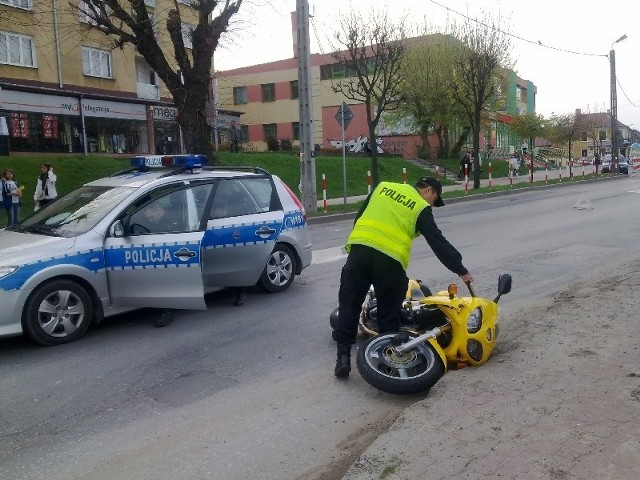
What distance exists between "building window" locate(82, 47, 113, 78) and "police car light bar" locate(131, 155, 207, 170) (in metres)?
26.7

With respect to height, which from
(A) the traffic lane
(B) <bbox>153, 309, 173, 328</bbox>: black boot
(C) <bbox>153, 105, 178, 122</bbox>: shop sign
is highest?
(C) <bbox>153, 105, 178, 122</bbox>: shop sign

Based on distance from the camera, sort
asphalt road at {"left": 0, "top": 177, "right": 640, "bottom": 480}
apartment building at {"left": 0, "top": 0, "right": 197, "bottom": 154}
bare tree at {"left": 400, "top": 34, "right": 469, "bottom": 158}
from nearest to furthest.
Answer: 1. asphalt road at {"left": 0, "top": 177, "right": 640, "bottom": 480}
2. apartment building at {"left": 0, "top": 0, "right": 197, "bottom": 154}
3. bare tree at {"left": 400, "top": 34, "right": 469, "bottom": 158}

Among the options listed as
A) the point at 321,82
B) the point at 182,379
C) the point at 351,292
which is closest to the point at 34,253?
the point at 182,379

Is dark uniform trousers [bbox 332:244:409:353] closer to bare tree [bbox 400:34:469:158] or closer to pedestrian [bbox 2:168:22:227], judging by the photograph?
pedestrian [bbox 2:168:22:227]

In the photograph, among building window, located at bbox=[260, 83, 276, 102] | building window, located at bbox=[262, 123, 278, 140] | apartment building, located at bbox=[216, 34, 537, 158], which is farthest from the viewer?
building window, located at bbox=[262, 123, 278, 140]

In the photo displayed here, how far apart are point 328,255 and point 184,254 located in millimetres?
4859

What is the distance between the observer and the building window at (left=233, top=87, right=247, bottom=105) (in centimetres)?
5975

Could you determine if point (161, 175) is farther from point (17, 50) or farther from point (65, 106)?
point (17, 50)

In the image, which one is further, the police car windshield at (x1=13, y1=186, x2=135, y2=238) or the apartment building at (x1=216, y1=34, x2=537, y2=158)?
the apartment building at (x1=216, y1=34, x2=537, y2=158)

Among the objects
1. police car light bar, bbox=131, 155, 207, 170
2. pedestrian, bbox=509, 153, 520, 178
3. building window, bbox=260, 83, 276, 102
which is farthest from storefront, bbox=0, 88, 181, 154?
building window, bbox=260, 83, 276, 102

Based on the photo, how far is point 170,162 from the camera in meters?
7.50

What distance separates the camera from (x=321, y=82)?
176ft

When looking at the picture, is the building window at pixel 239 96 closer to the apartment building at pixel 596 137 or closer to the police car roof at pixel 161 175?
the apartment building at pixel 596 137

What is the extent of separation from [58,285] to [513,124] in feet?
149
